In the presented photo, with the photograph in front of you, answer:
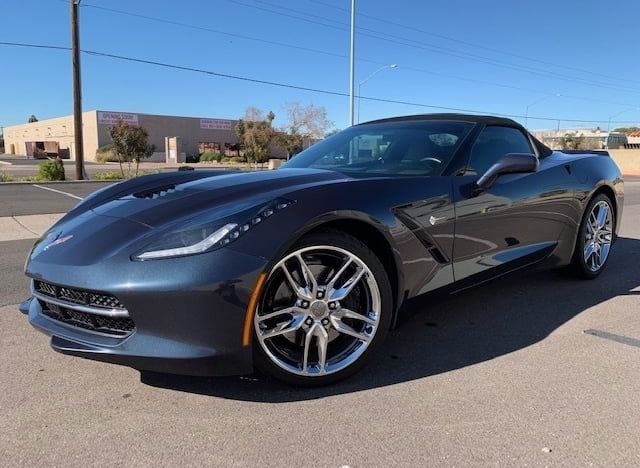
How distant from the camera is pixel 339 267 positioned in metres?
2.80

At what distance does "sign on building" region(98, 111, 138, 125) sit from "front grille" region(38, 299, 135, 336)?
60.3 metres

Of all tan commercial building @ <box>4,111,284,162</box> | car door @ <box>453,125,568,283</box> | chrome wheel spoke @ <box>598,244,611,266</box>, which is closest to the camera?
car door @ <box>453,125,568,283</box>

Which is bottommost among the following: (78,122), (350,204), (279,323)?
(279,323)

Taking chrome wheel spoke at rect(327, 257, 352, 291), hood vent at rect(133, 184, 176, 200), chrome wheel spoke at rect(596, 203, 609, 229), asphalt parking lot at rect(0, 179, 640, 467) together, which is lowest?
asphalt parking lot at rect(0, 179, 640, 467)

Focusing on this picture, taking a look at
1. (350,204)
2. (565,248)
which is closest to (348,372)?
(350,204)

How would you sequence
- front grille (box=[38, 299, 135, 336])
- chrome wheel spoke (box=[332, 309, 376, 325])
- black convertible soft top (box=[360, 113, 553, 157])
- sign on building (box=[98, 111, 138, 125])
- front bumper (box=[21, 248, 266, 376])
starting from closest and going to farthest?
front bumper (box=[21, 248, 266, 376])
front grille (box=[38, 299, 135, 336])
chrome wheel spoke (box=[332, 309, 376, 325])
black convertible soft top (box=[360, 113, 553, 157])
sign on building (box=[98, 111, 138, 125])

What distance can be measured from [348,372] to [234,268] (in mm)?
898

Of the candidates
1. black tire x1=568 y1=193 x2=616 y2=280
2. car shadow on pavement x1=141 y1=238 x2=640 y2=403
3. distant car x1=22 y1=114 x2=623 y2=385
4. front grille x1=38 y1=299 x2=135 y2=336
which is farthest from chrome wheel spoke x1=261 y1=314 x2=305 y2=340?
black tire x1=568 y1=193 x2=616 y2=280

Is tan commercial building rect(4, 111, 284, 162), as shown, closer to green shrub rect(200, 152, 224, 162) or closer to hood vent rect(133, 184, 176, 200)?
green shrub rect(200, 152, 224, 162)

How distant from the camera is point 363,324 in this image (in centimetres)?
290

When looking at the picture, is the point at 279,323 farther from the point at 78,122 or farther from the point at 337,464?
the point at 78,122

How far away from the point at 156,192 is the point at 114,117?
61.6 metres

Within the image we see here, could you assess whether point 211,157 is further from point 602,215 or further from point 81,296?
point 81,296

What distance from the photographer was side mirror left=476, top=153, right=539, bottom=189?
3520 mm
